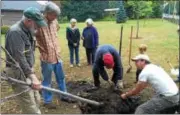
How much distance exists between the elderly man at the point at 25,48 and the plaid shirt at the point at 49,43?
1.12 metres

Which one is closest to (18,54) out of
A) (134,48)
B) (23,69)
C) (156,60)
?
(23,69)

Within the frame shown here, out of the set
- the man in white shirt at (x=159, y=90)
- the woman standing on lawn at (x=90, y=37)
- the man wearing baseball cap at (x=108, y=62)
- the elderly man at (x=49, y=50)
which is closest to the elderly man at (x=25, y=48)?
the elderly man at (x=49, y=50)

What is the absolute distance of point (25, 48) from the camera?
529 centimetres

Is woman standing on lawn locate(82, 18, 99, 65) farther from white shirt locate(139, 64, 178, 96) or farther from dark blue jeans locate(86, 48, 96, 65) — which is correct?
white shirt locate(139, 64, 178, 96)

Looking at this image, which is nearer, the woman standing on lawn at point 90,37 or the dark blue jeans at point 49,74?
the dark blue jeans at point 49,74

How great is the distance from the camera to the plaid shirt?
656 centimetres

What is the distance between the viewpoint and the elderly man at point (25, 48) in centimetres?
507

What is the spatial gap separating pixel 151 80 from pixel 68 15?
3531cm

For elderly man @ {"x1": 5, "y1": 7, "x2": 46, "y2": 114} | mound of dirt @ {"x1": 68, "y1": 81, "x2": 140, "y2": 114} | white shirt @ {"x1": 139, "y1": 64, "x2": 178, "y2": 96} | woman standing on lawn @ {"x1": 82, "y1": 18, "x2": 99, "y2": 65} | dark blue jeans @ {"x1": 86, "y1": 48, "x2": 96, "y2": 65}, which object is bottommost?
dark blue jeans @ {"x1": 86, "y1": 48, "x2": 96, "y2": 65}

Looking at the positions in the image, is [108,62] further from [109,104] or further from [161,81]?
[161,81]

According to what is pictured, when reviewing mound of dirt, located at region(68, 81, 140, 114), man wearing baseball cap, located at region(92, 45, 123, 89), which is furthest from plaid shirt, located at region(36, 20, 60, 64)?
mound of dirt, located at region(68, 81, 140, 114)

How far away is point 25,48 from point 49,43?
4.53 feet

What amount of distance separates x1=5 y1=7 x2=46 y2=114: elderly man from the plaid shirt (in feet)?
3.67

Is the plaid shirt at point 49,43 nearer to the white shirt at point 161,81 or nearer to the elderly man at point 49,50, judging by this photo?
the elderly man at point 49,50
